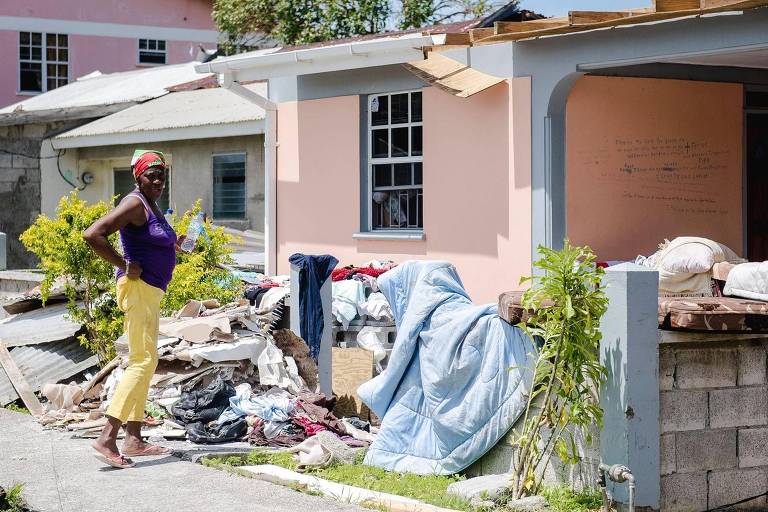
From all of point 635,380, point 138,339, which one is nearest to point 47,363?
point 138,339

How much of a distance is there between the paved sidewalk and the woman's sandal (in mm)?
44

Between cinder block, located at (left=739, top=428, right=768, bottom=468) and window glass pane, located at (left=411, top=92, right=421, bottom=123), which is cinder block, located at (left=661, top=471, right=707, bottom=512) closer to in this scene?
cinder block, located at (left=739, top=428, right=768, bottom=468)

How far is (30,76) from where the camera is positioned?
33.4 metres

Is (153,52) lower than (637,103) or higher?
higher

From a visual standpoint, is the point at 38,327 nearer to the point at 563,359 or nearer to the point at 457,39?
the point at 457,39

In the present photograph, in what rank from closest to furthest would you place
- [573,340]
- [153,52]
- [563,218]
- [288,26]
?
[573,340]
[563,218]
[288,26]
[153,52]

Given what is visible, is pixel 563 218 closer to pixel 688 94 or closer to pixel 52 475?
pixel 688 94

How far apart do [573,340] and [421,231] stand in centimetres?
630

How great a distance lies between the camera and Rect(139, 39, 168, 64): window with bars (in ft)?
114

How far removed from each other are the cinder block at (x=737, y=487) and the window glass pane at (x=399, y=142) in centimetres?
671

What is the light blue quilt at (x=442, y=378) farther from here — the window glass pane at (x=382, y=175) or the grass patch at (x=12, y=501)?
the window glass pane at (x=382, y=175)

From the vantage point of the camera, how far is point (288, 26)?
84.3 ft

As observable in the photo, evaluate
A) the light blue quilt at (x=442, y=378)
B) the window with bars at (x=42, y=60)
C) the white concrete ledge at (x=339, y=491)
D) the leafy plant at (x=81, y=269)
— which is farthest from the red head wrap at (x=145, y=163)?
the window with bars at (x=42, y=60)

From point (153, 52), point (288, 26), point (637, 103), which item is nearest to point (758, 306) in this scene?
point (637, 103)
